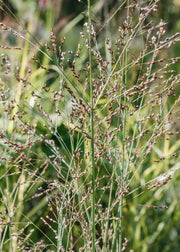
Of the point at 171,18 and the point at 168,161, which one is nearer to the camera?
the point at 168,161

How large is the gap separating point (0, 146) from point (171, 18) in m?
0.80

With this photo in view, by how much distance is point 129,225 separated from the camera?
3.64 feet

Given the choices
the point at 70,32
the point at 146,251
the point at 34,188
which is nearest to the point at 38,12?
the point at 70,32

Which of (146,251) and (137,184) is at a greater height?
(137,184)

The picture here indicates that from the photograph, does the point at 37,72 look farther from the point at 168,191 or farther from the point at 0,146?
the point at 168,191

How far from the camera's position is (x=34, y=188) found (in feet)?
3.51

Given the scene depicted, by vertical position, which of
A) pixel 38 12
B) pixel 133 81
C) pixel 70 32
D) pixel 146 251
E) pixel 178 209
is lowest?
pixel 146 251

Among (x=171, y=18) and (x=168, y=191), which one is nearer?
(x=168, y=191)

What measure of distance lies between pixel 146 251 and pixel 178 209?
18cm

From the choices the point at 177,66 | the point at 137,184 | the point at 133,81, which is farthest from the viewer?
the point at 177,66

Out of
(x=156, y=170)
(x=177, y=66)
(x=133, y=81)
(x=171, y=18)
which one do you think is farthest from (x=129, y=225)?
(x=171, y=18)

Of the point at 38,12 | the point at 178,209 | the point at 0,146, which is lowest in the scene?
the point at 178,209

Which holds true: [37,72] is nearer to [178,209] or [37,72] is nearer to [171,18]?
[171,18]

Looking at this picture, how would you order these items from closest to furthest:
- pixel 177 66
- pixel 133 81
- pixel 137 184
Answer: pixel 133 81
pixel 137 184
pixel 177 66
